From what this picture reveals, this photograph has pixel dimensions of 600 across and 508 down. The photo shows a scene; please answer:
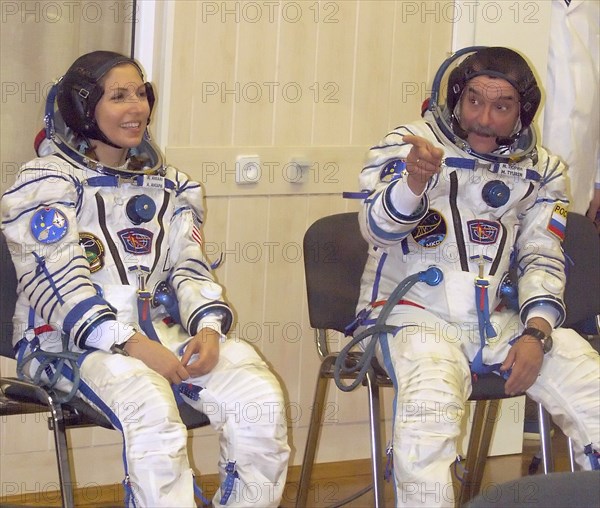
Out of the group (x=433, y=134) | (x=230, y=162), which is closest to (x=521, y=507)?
(x=433, y=134)

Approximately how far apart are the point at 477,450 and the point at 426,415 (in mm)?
773

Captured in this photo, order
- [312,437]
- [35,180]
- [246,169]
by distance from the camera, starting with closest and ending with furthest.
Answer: [35,180] → [312,437] → [246,169]

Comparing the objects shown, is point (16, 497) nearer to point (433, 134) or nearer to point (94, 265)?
point (94, 265)

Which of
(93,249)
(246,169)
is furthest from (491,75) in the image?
(93,249)

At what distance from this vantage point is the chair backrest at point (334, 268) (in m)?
2.53

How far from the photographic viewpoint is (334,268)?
258 centimetres

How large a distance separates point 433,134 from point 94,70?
2.65 feet

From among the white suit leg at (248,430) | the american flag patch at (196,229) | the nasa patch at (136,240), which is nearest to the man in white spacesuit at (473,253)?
the white suit leg at (248,430)

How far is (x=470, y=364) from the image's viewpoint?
94.9 inches

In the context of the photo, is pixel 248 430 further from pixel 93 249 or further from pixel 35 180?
pixel 35 180

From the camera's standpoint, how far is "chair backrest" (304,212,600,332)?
253cm

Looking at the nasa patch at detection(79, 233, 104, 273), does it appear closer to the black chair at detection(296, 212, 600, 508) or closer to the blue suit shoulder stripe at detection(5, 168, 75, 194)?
the blue suit shoulder stripe at detection(5, 168, 75, 194)

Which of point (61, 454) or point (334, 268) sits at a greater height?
point (334, 268)

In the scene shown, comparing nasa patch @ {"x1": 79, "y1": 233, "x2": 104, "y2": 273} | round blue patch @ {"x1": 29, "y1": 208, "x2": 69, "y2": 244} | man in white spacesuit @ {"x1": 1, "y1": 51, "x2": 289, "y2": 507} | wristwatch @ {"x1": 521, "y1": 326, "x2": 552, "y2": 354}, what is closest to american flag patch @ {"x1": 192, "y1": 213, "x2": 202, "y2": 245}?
man in white spacesuit @ {"x1": 1, "y1": 51, "x2": 289, "y2": 507}
